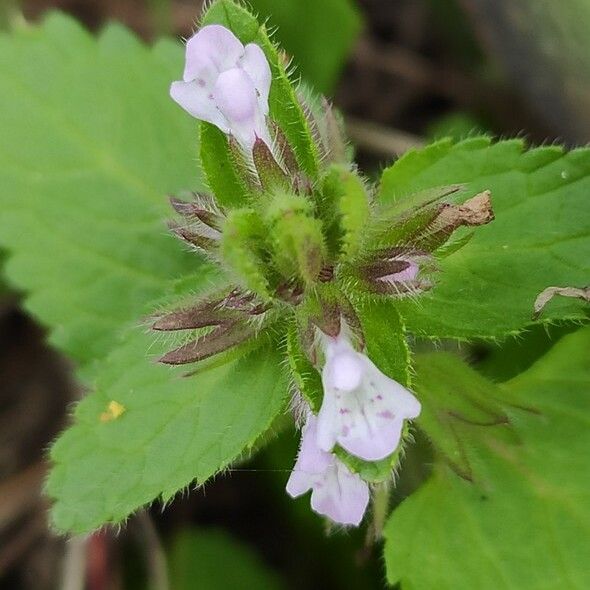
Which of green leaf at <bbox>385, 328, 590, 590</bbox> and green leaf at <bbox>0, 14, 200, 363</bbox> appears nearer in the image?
green leaf at <bbox>385, 328, 590, 590</bbox>

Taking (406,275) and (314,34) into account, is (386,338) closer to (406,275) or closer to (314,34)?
(406,275)

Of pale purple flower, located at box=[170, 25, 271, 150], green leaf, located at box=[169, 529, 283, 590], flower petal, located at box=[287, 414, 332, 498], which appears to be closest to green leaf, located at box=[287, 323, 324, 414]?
flower petal, located at box=[287, 414, 332, 498]

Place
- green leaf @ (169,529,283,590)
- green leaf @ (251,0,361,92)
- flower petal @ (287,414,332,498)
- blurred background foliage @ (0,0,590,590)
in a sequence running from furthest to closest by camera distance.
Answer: green leaf @ (251,0,361,92), green leaf @ (169,529,283,590), blurred background foliage @ (0,0,590,590), flower petal @ (287,414,332,498)

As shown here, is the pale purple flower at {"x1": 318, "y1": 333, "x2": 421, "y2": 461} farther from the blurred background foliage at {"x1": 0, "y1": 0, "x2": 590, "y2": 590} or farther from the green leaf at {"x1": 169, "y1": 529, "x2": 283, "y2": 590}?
the green leaf at {"x1": 169, "y1": 529, "x2": 283, "y2": 590}

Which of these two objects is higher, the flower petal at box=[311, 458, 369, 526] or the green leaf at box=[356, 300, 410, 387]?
the green leaf at box=[356, 300, 410, 387]

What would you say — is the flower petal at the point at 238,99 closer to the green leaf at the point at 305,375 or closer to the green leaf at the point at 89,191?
the green leaf at the point at 305,375

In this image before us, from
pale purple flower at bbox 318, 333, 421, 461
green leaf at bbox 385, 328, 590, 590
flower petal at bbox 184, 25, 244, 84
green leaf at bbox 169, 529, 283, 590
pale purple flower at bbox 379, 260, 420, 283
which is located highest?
flower petal at bbox 184, 25, 244, 84
